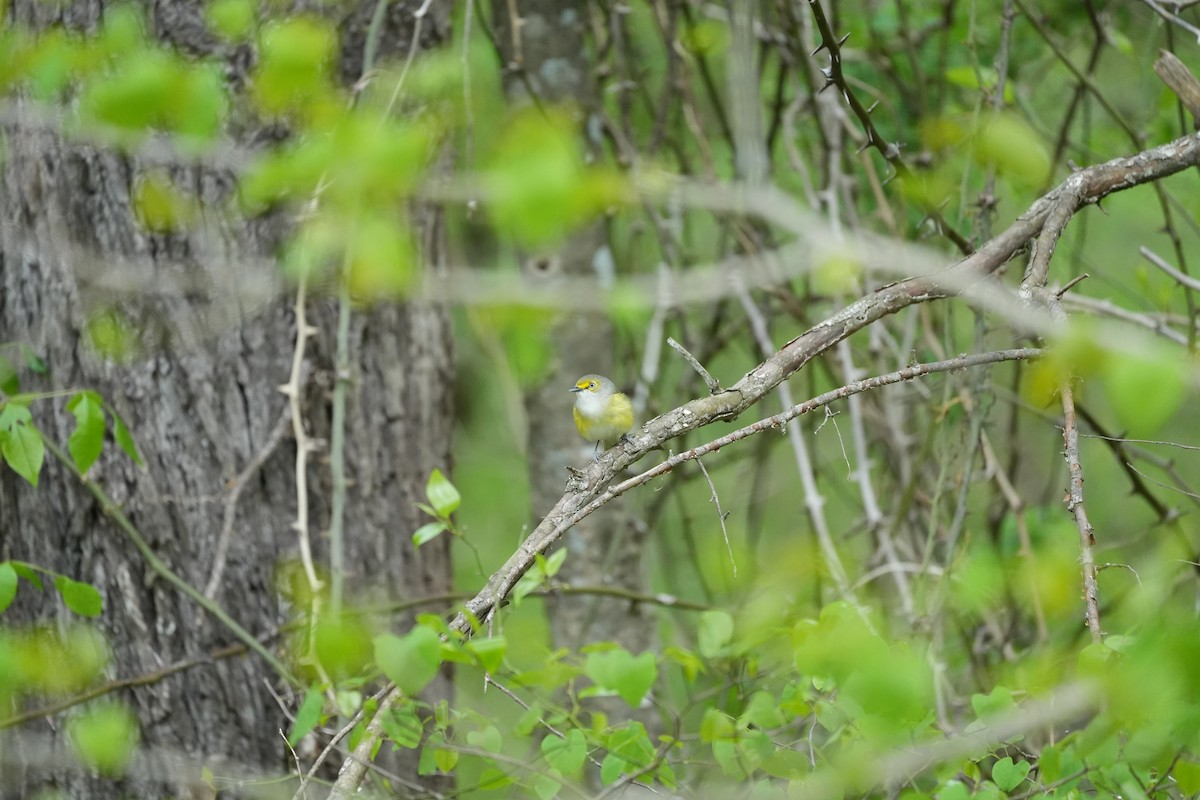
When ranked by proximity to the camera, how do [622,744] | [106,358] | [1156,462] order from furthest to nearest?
1. [1156,462]
2. [106,358]
3. [622,744]

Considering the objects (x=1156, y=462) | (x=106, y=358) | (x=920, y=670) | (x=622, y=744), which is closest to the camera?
(x=920, y=670)

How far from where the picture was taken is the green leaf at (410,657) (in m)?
1.36

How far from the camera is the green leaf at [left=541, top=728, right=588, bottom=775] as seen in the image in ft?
5.74

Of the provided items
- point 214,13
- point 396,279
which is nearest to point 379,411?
point 214,13

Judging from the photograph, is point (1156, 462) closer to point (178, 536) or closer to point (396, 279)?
point (396, 279)

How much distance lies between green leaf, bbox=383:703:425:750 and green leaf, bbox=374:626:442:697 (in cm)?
34

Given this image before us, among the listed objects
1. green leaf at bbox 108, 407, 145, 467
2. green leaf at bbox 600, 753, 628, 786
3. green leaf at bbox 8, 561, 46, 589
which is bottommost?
green leaf at bbox 600, 753, 628, 786

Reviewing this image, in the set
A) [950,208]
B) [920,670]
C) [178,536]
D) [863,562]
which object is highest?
[950,208]

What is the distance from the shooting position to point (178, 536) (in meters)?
2.73

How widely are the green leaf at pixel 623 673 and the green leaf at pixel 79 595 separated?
4.52ft

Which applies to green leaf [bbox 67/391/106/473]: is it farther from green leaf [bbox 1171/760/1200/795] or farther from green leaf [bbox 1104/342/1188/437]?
green leaf [bbox 1171/760/1200/795]

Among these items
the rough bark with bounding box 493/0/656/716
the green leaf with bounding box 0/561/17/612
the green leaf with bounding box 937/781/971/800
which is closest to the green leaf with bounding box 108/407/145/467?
the green leaf with bounding box 0/561/17/612

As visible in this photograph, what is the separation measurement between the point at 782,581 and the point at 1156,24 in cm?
184

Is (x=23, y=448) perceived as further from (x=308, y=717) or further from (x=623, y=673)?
(x=623, y=673)
